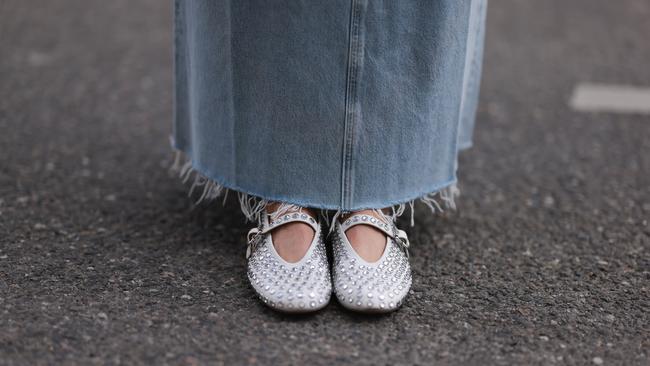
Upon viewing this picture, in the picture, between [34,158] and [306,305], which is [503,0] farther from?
[306,305]

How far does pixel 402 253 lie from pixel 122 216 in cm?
66

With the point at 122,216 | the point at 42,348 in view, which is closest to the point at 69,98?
the point at 122,216

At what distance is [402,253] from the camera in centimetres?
144

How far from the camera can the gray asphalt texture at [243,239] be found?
1238 mm

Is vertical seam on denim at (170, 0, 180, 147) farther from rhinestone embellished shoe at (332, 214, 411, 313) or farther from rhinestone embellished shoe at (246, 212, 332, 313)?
rhinestone embellished shoe at (332, 214, 411, 313)

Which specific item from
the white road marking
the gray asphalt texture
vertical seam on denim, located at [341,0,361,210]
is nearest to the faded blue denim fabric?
vertical seam on denim, located at [341,0,361,210]

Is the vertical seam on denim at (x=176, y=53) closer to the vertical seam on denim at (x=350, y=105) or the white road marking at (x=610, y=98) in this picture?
the vertical seam on denim at (x=350, y=105)

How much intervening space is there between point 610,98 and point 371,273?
1539 millimetres

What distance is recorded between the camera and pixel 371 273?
4.37 ft

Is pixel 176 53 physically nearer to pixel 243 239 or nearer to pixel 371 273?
pixel 243 239

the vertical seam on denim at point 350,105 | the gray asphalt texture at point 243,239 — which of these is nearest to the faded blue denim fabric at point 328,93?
the vertical seam on denim at point 350,105

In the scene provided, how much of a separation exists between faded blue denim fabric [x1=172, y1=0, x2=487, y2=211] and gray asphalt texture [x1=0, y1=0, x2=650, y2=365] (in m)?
0.22

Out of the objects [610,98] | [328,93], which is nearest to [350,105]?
[328,93]

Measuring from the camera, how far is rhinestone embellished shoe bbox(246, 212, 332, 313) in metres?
1.29
